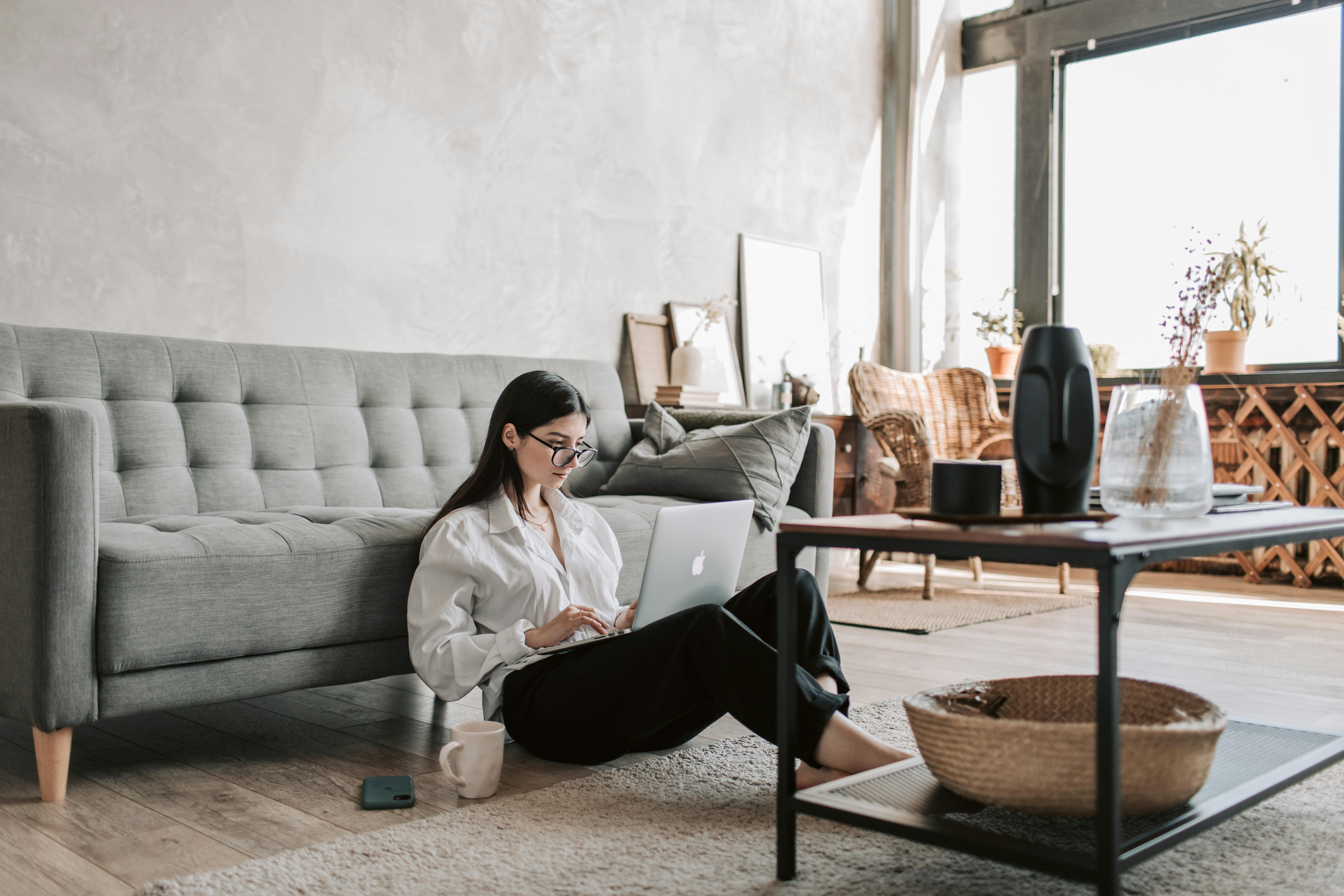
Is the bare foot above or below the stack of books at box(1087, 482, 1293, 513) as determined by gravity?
below

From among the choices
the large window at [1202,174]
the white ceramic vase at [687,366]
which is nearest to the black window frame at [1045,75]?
the large window at [1202,174]

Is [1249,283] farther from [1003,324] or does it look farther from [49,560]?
[49,560]

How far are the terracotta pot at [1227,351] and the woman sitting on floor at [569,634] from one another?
3410 millimetres

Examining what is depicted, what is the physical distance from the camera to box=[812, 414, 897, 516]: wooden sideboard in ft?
14.7

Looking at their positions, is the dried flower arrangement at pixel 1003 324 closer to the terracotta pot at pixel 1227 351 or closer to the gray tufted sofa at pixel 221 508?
the terracotta pot at pixel 1227 351

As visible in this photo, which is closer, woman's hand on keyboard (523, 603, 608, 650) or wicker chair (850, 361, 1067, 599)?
woman's hand on keyboard (523, 603, 608, 650)

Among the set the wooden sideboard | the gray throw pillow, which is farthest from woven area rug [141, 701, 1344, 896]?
the wooden sideboard

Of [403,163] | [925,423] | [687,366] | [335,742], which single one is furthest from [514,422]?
[925,423]

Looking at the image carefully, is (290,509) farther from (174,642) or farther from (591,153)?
(591,153)

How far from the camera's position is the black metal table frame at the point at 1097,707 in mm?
1099

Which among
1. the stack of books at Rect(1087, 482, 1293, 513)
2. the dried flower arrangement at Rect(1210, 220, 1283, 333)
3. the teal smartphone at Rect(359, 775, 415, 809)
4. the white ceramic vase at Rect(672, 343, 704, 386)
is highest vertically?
the dried flower arrangement at Rect(1210, 220, 1283, 333)

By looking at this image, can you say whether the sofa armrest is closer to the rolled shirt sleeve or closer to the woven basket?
the rolled shirt sleeve

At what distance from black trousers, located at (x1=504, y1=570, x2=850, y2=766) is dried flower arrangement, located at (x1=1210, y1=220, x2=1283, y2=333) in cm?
355

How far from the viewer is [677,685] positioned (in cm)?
163
